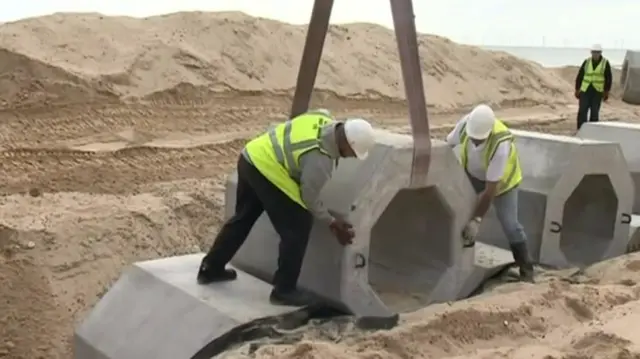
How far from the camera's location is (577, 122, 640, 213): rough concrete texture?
868 centimetres

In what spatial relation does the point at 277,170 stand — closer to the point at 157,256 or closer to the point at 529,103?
the point at 157,256

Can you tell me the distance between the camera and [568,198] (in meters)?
7.47

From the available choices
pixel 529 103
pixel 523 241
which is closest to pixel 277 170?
pixel 523 241

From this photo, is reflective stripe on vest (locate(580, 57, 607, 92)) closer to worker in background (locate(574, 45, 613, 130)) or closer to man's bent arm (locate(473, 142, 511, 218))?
worker in background (locate(574, 45, 613, 130))

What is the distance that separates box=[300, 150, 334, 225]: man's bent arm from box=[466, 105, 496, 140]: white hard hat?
4.74 feet

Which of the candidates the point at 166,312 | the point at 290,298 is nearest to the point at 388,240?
the point at 290,298

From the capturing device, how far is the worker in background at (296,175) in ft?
17.0

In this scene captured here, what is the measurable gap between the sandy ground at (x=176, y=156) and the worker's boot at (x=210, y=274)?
851mm

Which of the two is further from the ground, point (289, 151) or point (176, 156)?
point (289, 151)

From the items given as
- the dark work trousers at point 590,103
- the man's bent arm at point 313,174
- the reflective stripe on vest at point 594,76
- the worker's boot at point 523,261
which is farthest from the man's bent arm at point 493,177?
the dark work trousers at point 590,103

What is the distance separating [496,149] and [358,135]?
153cm

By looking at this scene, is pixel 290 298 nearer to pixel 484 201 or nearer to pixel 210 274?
pixel 210 274

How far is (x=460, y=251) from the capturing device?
19.9 feet

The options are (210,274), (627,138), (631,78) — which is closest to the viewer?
(210,274)
